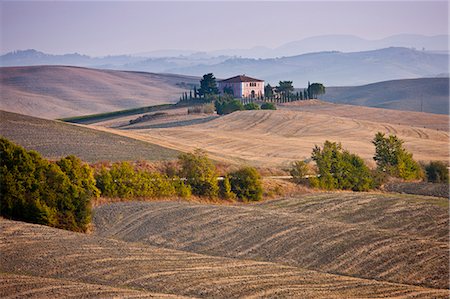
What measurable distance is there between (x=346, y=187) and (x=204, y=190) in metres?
11.3

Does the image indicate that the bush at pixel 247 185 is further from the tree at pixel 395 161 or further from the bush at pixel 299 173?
the tree at pixel 395 161

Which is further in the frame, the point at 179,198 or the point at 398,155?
the point at 398,155

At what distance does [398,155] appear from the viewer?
192ft

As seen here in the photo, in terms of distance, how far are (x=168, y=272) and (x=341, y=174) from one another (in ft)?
Result: 90.6

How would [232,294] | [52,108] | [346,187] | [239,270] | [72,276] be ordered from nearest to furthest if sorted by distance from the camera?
[232,294] < [72,276] < [239,270] < [346,187] < [52,108]

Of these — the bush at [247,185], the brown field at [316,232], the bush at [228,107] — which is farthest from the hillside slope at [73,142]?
the bush at [228,107]

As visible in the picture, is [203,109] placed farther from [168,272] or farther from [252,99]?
[168,272]

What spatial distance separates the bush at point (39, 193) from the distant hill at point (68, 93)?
107380mm

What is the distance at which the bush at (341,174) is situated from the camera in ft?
168

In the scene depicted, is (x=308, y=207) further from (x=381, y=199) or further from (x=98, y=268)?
(x=98, y=268)

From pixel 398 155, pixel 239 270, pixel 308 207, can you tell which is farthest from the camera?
pixel 398 155

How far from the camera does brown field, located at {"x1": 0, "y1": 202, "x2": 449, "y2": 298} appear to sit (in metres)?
24.4

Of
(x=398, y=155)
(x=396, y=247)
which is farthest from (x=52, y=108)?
(x=396, y=247)

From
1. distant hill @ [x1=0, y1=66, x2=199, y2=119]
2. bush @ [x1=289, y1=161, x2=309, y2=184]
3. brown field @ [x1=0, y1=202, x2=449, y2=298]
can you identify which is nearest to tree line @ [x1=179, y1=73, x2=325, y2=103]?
distant hill @ [x1=0, y1=66, x2=199, y2=119]
